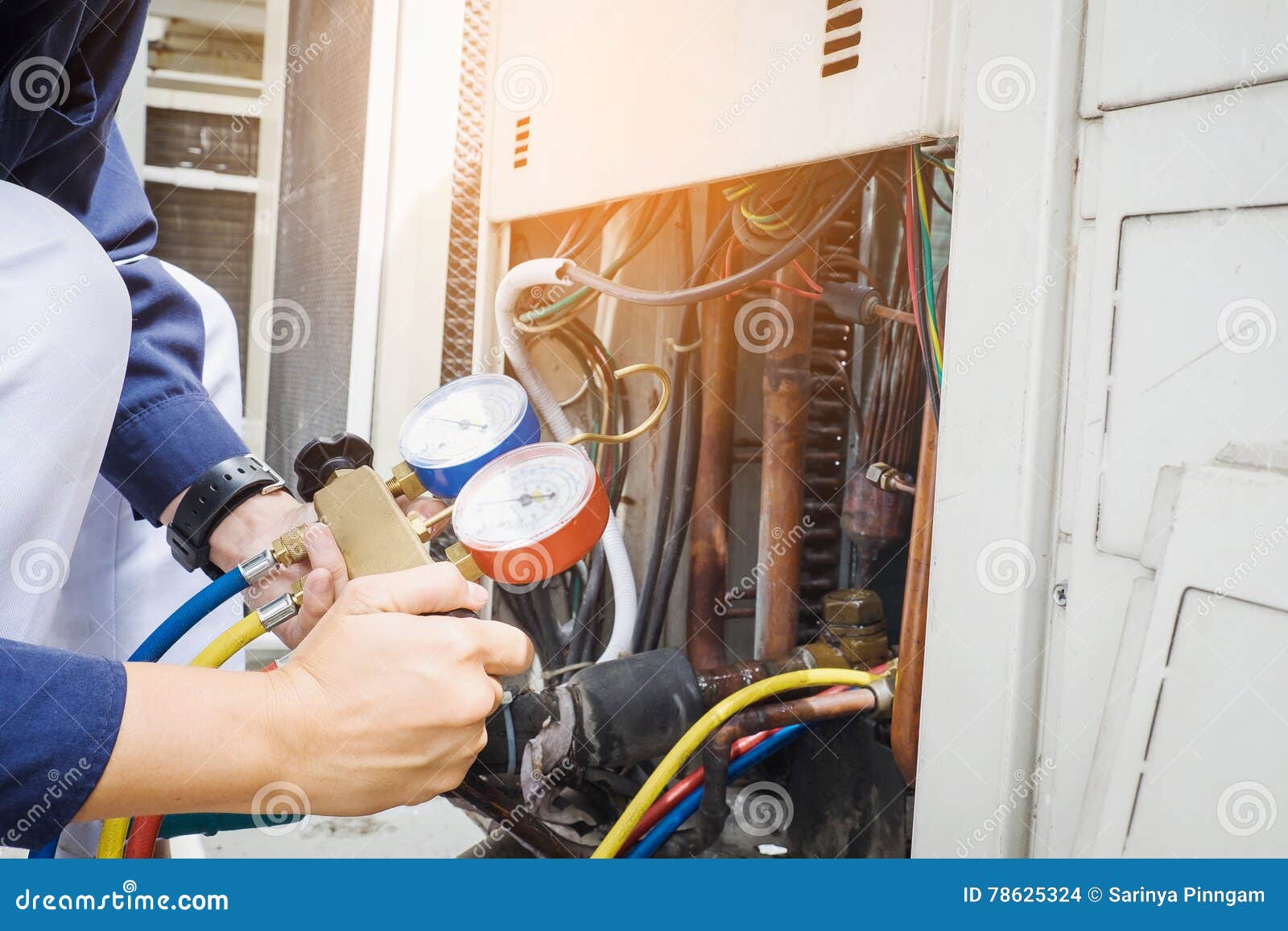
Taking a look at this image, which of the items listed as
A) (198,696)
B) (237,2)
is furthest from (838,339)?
(237,2)

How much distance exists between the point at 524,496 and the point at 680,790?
0.42 meters

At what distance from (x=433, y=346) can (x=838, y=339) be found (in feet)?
2.08

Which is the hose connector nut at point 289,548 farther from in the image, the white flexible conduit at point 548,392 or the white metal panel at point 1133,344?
the white metal panel at point 1133,344

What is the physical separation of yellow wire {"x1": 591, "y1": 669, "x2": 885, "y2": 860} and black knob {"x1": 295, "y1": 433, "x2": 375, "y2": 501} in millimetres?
414

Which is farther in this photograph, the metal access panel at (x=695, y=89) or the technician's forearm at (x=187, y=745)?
the metal access panel at (x=695, y=89)

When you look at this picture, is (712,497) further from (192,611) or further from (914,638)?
(192,611)

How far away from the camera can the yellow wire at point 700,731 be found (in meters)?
1.01

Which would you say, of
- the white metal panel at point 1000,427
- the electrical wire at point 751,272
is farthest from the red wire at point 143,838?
the electrical wire at point 751,272

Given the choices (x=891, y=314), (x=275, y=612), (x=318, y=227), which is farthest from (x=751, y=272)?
(x=318, y=227)

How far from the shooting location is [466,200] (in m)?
1.61

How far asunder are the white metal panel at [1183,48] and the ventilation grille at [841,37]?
0.75ft

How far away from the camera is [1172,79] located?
0.63 m

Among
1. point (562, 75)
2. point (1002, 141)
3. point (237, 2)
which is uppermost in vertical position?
point (237, 2)
